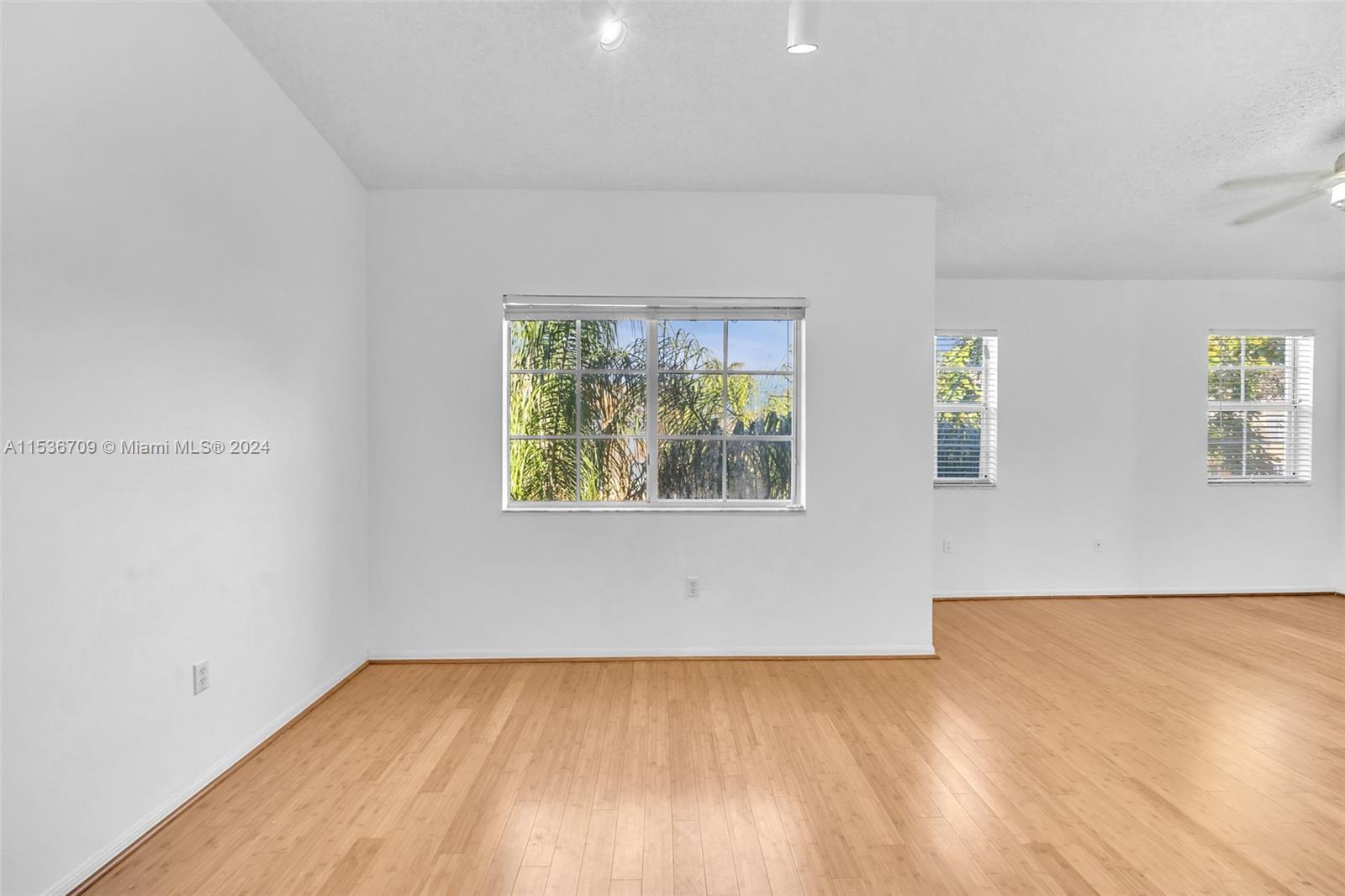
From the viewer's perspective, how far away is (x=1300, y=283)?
5.85m

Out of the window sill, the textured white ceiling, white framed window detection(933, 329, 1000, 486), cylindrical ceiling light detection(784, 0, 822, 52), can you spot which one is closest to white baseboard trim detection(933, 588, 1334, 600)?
white framed window detection(933, 329, 1000, 486)

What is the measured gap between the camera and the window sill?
405 centimetres

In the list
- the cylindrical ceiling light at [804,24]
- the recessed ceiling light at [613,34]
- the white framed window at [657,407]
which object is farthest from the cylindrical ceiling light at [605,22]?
the white framed window at [657,407]

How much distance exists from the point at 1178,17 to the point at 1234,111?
0.92m

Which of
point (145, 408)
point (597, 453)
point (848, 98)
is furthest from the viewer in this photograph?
point (597, 453)

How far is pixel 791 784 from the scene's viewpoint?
2533 mm

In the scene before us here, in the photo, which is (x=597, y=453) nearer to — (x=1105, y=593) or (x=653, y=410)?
(x=653, y=410)

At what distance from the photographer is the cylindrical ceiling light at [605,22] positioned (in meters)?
2.25

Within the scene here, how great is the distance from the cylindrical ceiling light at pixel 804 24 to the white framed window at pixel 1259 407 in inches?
225

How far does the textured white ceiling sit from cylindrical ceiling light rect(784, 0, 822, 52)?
0.54 m

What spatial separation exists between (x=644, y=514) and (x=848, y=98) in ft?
7.86

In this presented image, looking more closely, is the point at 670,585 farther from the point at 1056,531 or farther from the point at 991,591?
the point at 1056,531

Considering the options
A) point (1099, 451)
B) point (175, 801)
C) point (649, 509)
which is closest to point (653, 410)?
point (649, 509)

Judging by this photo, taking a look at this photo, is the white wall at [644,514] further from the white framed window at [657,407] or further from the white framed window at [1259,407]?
the white framed window at [1259,407]
